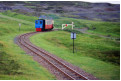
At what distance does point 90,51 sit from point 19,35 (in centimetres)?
622

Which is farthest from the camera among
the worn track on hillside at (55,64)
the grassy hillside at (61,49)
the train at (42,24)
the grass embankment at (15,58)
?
the train at (42,24)

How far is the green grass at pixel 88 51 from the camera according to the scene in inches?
438

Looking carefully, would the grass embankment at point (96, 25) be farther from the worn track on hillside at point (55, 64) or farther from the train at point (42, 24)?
the worn track on hillside at point (55, 64)

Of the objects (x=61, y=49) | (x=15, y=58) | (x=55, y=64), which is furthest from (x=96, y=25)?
(x=15, y=58)

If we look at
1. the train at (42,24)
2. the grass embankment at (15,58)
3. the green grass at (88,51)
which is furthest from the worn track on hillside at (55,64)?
the train at (42,24)

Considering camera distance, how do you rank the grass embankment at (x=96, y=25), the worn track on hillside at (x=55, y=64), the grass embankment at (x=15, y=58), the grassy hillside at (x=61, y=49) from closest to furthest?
the worn track on hillside at (x=55, y=64)
the grass embankment at (x=15, y=58)
the grassy hillside at (x=61, y=49)
the grass embankment at (x=96, y=25)

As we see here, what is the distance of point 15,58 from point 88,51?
5.98 meters

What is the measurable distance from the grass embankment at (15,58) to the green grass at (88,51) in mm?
1978

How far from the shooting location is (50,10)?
600 inches

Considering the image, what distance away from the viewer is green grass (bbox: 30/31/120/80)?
11133 millimetres

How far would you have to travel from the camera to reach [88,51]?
14992mm

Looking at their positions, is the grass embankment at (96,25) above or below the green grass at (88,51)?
above

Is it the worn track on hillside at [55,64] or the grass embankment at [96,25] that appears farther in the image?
the grass embankment at [96,25]

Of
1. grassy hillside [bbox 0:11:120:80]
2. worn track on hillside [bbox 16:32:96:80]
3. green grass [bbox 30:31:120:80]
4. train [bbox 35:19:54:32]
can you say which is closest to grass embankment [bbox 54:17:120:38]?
grassy hillside [bbox 0:11:120:80]
